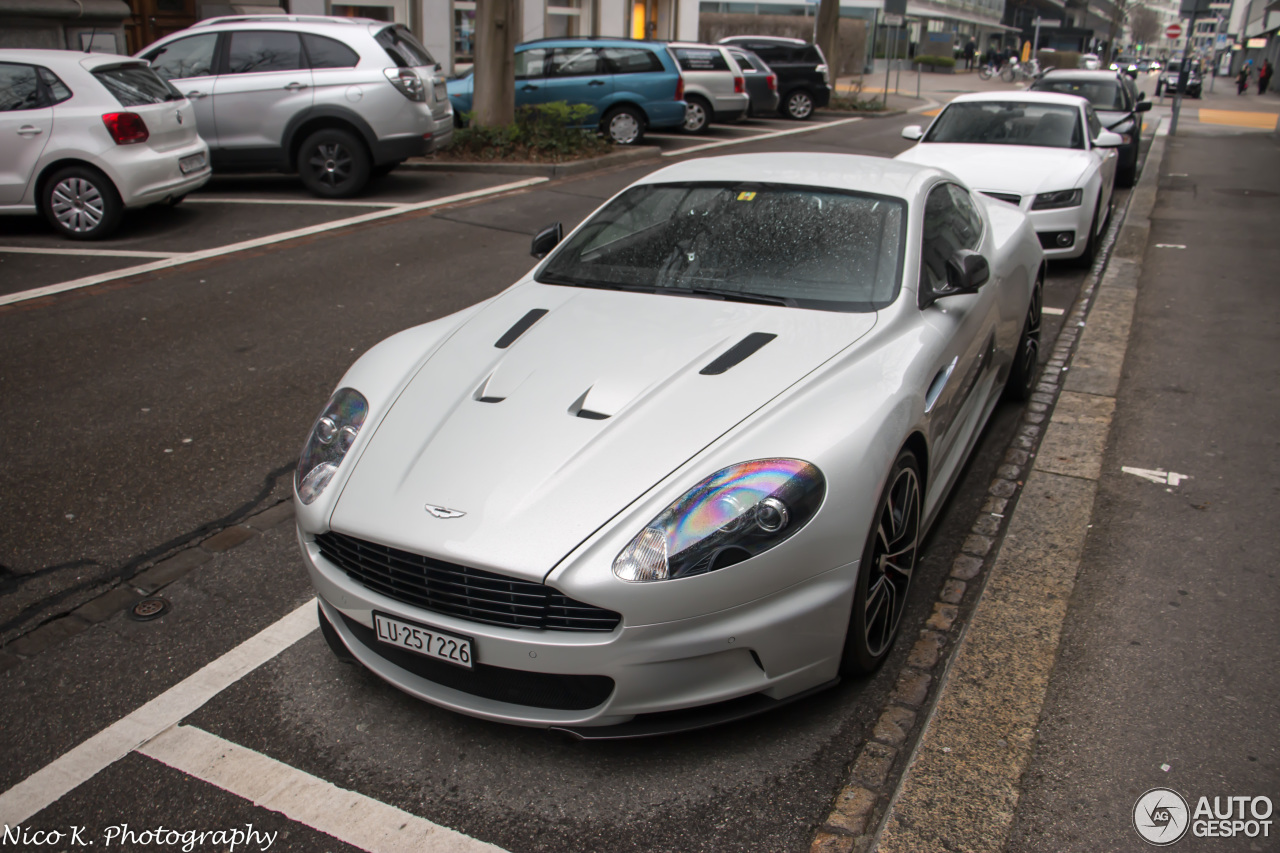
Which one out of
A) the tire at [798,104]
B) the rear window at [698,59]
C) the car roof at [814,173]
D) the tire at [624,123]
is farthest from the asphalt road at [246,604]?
the tire at [798,104]

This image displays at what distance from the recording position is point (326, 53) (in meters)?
11.4

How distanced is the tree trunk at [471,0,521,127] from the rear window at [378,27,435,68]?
216cm

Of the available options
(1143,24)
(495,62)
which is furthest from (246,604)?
(1143,24)

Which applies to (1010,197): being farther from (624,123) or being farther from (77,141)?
(624,123)

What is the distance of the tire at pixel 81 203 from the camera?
910cm

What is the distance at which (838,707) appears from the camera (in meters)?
3.12

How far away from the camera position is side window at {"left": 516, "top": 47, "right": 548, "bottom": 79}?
17.4 meters

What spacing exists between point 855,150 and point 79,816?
17813 millimetres

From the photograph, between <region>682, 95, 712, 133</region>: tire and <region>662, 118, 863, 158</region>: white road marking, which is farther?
<region>682, 95, 712, 133</region>: tire

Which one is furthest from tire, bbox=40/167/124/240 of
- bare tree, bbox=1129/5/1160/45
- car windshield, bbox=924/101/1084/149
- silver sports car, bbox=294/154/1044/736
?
bare tree, bbox=1129/5/1160/45

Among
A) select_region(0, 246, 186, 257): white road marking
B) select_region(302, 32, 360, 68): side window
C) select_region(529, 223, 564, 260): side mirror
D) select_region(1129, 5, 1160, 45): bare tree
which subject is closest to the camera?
select_region(529, 223, 564, 260): side mirror

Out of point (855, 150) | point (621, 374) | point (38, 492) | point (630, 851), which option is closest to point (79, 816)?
point (630, 851)

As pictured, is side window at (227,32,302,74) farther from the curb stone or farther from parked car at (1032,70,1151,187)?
parked car at (1032,70,1151,187)

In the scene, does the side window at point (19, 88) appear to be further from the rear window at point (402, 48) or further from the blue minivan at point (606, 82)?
the blue minivan at point (606, 82)
